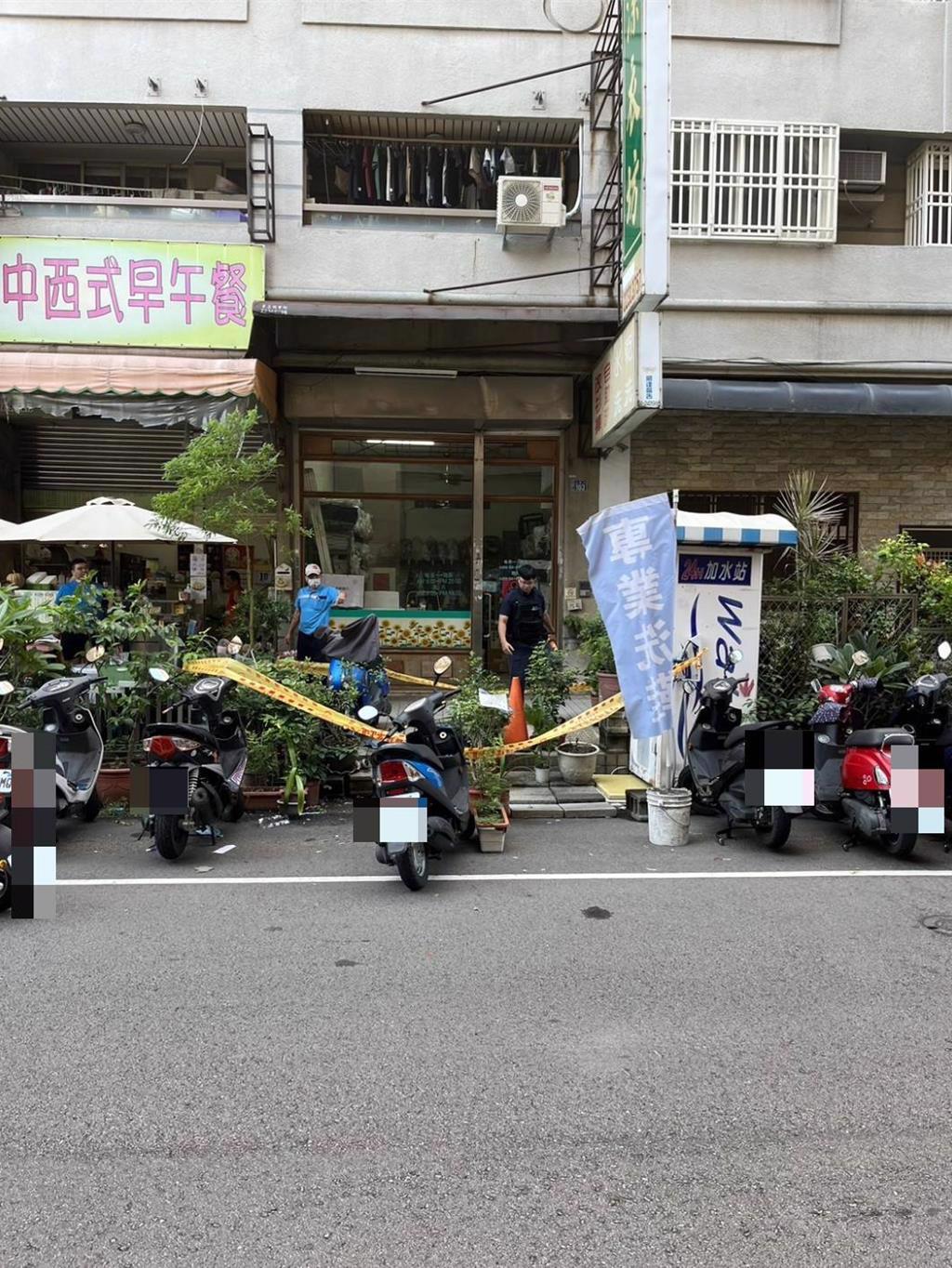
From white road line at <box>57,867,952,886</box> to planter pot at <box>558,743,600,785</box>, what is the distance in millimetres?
2447

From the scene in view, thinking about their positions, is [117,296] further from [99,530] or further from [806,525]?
[806,525]

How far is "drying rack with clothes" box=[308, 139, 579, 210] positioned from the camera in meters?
12.5

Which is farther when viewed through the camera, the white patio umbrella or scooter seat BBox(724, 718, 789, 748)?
the white patio umbrella

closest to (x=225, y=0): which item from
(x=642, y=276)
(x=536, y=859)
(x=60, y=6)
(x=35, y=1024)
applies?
(x=60, y=6)

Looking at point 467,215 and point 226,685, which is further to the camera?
point 467,215

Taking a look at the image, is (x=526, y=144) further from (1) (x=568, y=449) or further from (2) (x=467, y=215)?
(1) (x=568, y=449)

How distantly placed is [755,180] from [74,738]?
35.8ft

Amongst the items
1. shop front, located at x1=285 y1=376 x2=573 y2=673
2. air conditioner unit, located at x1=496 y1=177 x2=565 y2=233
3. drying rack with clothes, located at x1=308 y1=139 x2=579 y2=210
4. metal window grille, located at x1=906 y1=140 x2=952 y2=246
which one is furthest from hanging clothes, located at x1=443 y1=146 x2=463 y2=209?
metal window grille, located at x1=906 y1=140 x2=952 y2=246

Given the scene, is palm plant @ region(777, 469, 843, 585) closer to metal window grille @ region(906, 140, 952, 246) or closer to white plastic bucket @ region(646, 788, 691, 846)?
metal window grille @ region(906, 140, 952, 246)

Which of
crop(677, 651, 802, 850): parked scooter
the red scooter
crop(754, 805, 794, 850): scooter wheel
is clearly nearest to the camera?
the red scooter

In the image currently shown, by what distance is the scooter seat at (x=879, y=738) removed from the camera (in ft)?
21.6

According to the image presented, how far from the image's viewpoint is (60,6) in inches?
459

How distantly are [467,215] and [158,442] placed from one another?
5469 mm

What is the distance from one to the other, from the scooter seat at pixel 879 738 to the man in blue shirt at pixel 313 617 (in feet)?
18.1
